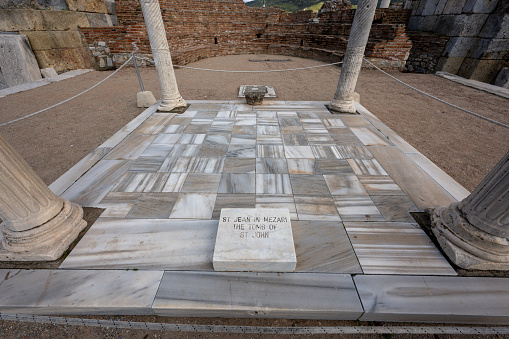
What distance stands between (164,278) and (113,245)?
725 millimetres

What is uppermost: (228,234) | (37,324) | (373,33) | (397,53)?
(373,33)

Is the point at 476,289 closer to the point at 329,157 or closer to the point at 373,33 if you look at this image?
the point at 329,157

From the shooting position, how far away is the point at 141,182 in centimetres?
301

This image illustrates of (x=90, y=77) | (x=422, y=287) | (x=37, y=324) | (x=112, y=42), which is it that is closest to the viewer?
(x=37, y=324)

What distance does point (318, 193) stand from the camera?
9.30 ft

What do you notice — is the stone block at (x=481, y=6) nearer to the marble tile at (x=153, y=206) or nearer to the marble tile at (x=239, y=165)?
the marble tile at (x=239, y=165)

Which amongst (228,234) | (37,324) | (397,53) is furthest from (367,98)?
(37,324)

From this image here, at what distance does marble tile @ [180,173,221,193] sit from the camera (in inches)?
113

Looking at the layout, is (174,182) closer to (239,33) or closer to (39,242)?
(39,242)

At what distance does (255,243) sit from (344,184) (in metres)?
1.69

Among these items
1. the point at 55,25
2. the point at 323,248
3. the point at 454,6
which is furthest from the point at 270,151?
the point at 454,6

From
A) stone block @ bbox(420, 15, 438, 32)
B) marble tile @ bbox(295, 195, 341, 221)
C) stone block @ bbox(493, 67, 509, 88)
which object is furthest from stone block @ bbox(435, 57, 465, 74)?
marble tile @ bbox(295, 195, 341, 221)

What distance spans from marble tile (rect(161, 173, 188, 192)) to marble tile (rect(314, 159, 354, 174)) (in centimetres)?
200

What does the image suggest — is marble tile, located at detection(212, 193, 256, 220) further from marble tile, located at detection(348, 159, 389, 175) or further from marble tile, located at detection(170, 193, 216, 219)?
marble tile, located at detection(348, 159, 389, 175)
